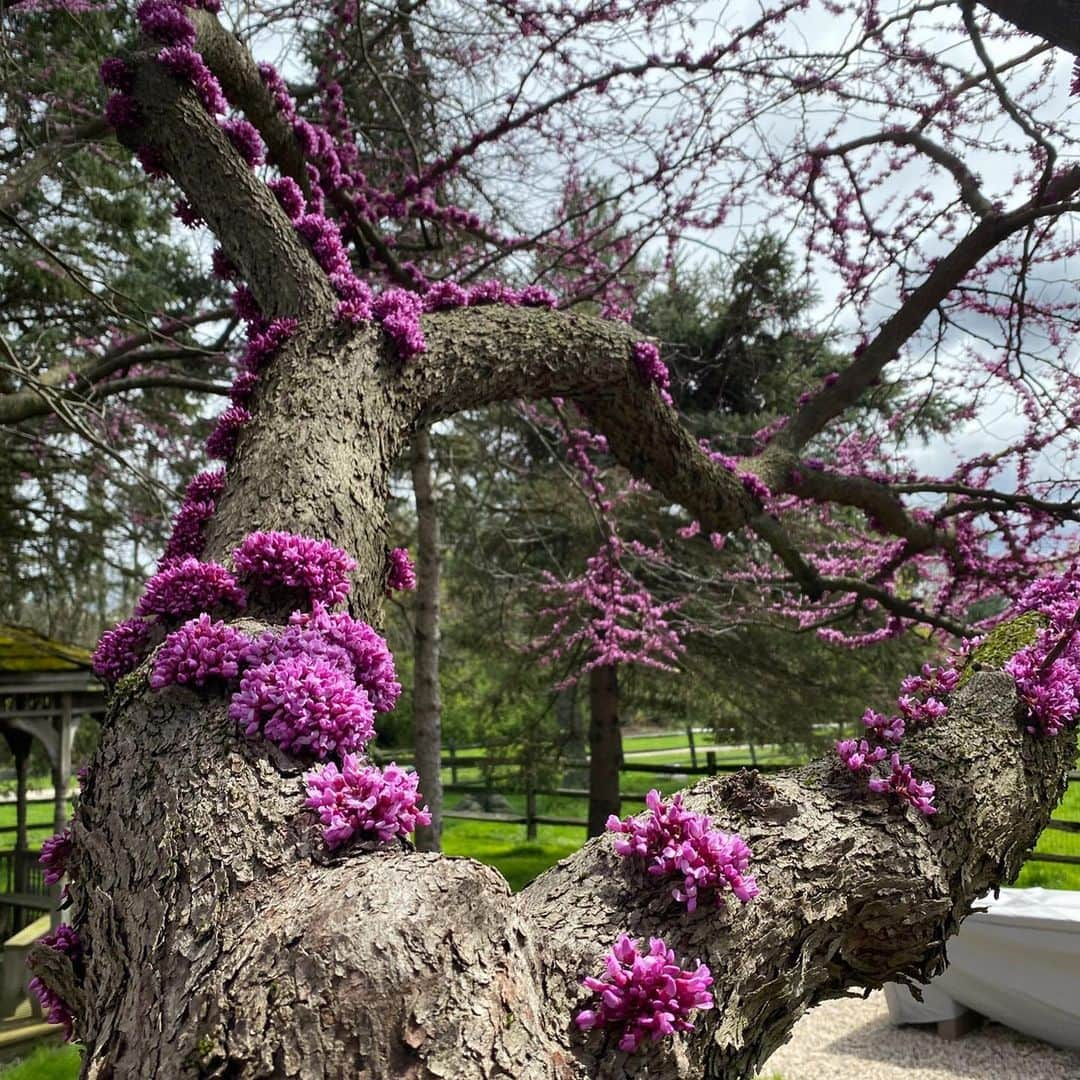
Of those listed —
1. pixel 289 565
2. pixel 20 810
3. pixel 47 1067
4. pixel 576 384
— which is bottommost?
pixel 47 1067

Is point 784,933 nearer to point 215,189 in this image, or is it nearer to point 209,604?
point 209,604

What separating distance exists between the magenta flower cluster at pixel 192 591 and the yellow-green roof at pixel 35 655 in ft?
23.7

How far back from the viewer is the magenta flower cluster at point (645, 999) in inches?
44.9

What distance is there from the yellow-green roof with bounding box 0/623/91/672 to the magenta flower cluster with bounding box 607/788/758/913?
8249mm

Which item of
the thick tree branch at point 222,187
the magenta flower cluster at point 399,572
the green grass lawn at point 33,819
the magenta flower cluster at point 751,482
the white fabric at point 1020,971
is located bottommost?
the green grass lawn at point 33,819

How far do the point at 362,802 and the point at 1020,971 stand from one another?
19.2 ft

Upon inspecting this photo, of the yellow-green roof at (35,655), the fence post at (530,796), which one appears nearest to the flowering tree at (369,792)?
the yellow-green roof at (35,655)

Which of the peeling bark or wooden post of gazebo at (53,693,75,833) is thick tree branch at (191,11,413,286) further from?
wooden post of gazebo at (53,693,75,833)

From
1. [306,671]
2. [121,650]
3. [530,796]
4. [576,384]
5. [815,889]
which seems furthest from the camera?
[530,796]

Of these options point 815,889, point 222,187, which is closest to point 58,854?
point 815,889

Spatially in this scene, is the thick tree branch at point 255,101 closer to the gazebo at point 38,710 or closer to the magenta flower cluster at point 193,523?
the magenta flower cluster at point 193,523

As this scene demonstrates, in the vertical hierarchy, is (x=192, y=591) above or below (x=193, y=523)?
below

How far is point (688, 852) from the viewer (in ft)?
4.44

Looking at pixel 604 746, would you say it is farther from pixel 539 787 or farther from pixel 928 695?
pixel 928 695
